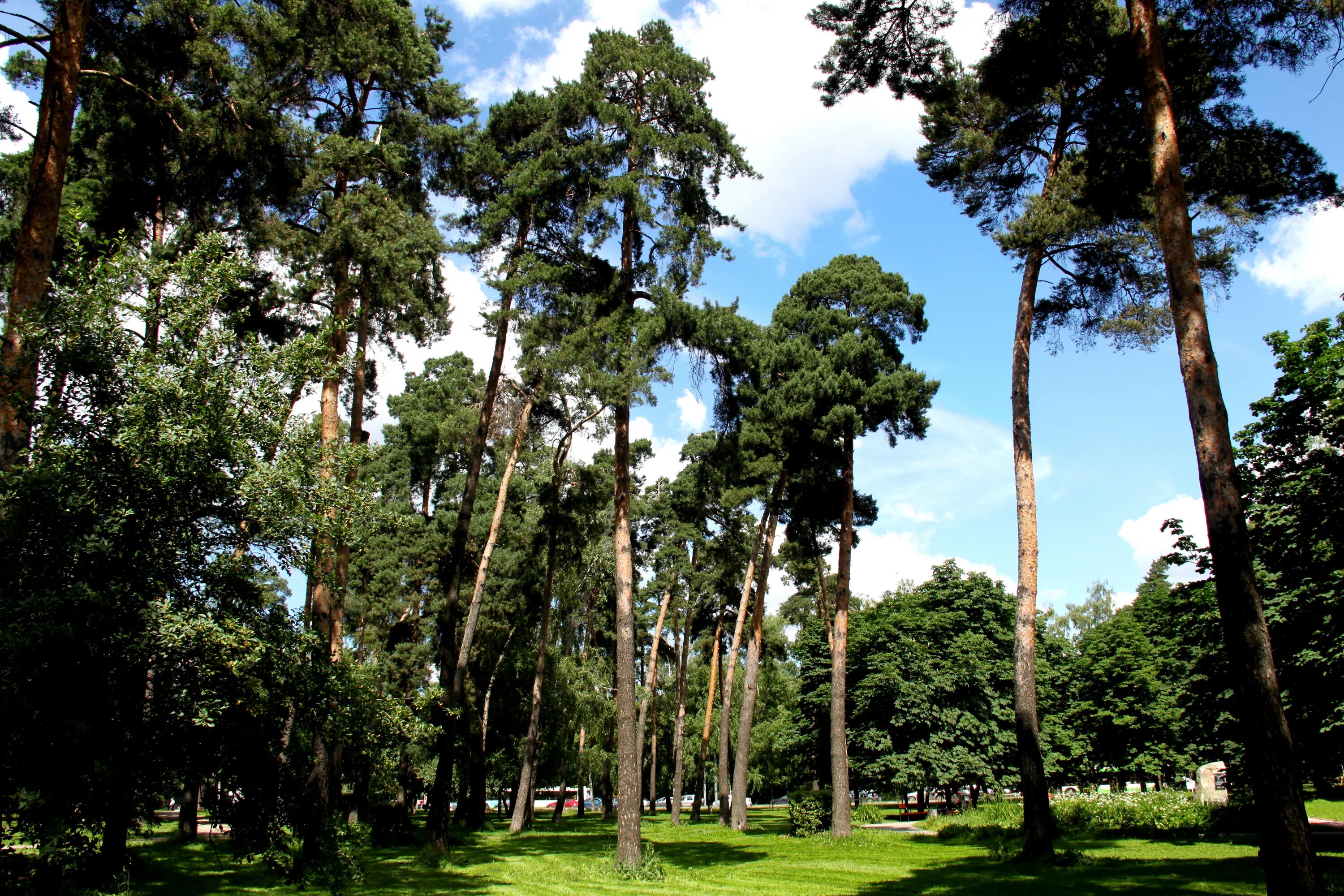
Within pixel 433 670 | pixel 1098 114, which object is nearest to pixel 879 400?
pixel 1098 114

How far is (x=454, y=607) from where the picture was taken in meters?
17.5

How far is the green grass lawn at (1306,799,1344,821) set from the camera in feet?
81.2

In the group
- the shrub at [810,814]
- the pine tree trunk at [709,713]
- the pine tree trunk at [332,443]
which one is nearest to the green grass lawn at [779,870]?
the shrub at [810,814]

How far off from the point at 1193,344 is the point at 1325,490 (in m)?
9.45

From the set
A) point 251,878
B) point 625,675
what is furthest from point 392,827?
point 625,675

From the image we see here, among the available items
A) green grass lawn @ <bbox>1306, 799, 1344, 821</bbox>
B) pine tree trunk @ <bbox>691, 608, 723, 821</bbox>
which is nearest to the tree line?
green grass lawn @ <bbox>1306, 799, 1344, 821</bbox>

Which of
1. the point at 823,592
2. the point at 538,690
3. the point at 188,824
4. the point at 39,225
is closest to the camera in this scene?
the point at 39,225

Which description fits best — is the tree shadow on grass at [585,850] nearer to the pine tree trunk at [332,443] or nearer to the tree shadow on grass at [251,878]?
the tree shadow on grass at [251,878]

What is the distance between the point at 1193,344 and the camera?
24.0ft

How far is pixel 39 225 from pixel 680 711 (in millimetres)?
32990

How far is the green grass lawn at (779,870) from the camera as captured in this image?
11.0m

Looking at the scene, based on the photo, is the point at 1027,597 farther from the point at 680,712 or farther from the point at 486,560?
the point at 680,712

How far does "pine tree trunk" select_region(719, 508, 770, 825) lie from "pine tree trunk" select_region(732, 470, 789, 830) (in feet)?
1.91

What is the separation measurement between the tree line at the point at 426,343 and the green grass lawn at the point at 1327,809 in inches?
175
